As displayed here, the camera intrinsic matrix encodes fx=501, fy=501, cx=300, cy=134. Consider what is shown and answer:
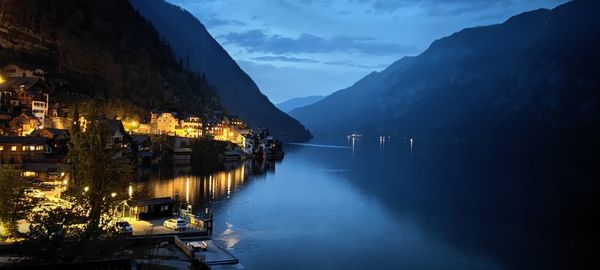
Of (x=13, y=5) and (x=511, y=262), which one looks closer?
(x=511, y=262)

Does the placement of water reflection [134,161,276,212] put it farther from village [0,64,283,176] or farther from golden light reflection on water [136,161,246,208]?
village [0,64,283,176]

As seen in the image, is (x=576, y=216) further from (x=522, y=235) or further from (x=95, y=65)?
(x=95, y=65)

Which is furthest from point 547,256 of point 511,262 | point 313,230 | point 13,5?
point 13,5

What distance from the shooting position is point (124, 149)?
86125 millimetres

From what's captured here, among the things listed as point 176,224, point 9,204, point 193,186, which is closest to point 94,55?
point 193,186

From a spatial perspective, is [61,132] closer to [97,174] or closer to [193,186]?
[193,186]

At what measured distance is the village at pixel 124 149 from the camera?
35438 mm

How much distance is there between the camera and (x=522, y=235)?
48719mm

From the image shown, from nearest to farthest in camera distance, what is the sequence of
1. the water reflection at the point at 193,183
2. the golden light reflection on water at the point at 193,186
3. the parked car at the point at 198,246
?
the parked car at the point at 198,246 < the water reflection at the point at 193,183 < the golden light reflection on water at the point at 193,186

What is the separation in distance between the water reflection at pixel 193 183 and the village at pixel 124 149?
12.8 feet

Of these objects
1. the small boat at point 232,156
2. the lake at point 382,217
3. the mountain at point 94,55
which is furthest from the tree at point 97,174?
the small boat at point 232,156

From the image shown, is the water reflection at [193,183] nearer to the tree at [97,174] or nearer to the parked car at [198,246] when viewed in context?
the tree at [97,174]

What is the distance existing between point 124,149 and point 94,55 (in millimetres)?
46800

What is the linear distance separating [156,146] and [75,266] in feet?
294
